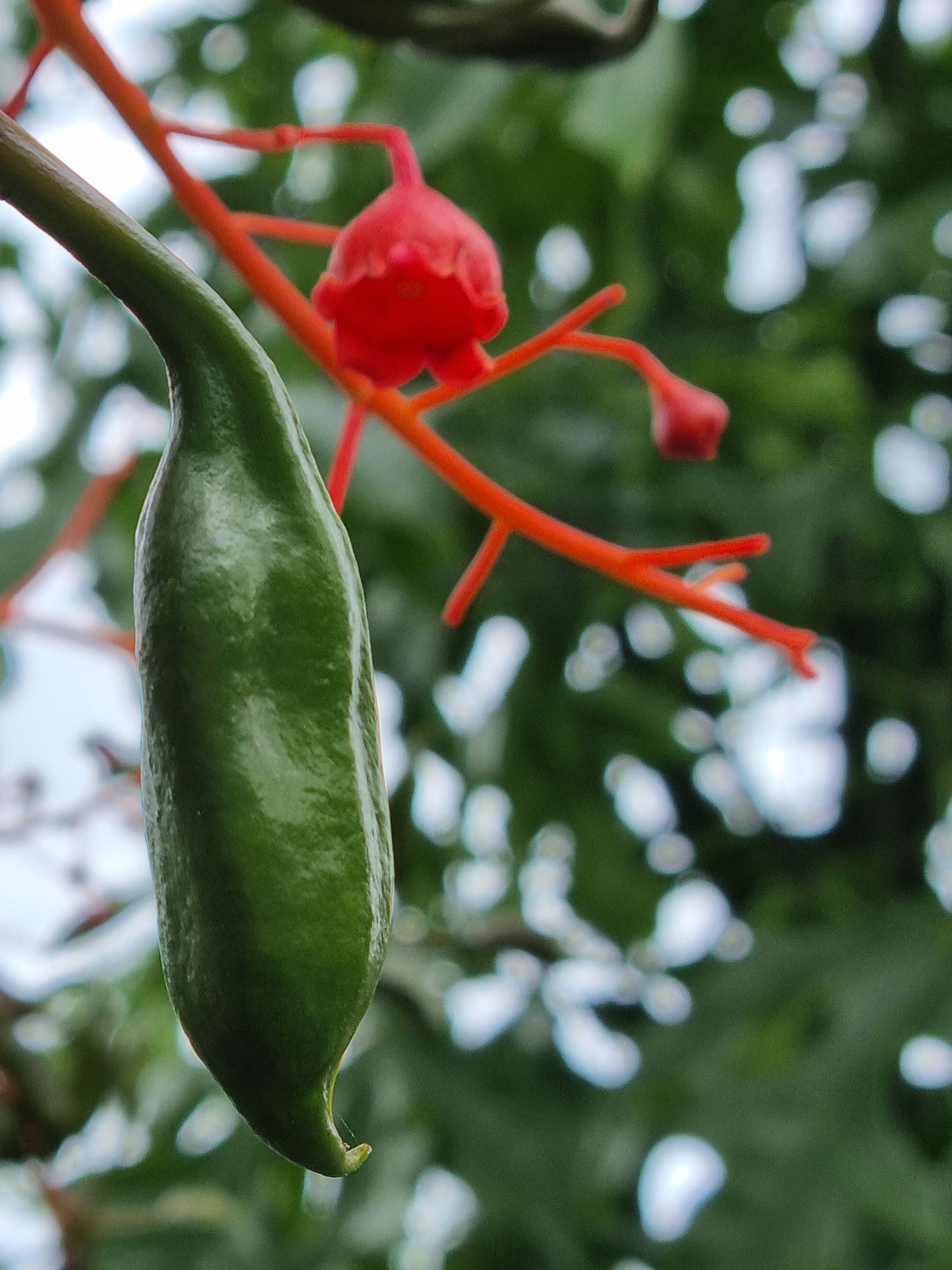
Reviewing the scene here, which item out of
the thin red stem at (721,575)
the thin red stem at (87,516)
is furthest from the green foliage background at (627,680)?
the thin red stem at (721,575)

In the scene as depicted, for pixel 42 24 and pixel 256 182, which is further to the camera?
pixel 256 182

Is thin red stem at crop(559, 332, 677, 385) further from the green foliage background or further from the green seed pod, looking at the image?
the green foliage background

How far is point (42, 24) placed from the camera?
0.52 metres

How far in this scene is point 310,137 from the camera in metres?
0.53

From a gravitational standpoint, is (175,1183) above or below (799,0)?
below

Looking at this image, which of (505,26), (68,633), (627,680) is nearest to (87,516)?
(68,633)

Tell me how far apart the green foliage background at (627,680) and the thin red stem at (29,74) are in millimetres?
712

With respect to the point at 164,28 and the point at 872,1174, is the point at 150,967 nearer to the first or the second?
the point at 872,1174

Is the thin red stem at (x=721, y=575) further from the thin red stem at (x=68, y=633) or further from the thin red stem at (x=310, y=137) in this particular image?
the thin red stem at (x=68, y=633)

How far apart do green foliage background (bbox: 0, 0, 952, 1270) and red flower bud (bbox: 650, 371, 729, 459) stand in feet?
1.93

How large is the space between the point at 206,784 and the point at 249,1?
1.74m

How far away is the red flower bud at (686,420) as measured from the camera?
0.68m

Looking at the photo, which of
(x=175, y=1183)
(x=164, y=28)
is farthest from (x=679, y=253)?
(x=175, y=1183)

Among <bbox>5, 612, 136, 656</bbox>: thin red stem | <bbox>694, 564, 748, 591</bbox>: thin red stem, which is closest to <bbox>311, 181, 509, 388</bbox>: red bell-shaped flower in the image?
<bbox>694, 564, 748, 591</bbox>: thin red stem
